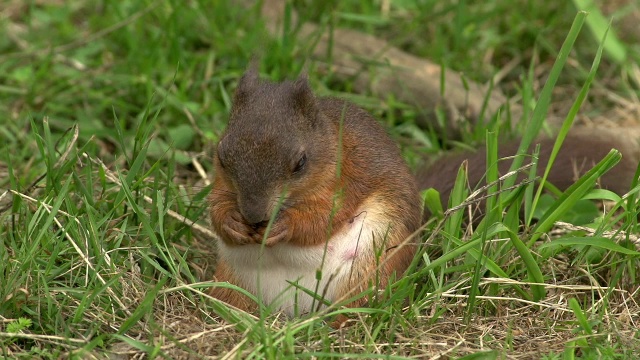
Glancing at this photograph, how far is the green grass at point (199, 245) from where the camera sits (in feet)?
9.95

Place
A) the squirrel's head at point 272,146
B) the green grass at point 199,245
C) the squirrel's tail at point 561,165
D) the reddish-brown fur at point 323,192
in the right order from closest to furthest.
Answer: the green grass at point 199,245 → the squirrel's head at point 272,146 → the reddish-brown fur at point 323,192 → the squirrel's tail at point 561,165

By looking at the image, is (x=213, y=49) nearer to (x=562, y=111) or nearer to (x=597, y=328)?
(x=562, y=111)

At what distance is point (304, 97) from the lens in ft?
11.1

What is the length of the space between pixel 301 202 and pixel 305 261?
0.21m

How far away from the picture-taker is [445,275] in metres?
3.52

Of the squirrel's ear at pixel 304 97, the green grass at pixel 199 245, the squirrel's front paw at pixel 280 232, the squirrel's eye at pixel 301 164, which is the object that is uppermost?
the squirrel's ear at pixel 304 97

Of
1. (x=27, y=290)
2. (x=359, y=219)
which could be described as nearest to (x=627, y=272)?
(x=359, y=219)

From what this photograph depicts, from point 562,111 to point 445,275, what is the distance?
83.0 inches

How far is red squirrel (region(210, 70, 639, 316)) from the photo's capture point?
3.20 metres

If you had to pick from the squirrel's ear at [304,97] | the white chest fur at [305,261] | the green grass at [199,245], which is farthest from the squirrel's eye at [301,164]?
the green grass at [199,245]

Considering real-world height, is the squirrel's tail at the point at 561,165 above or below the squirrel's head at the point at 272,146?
below

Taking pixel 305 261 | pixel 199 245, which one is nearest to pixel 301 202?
pixel 305 261

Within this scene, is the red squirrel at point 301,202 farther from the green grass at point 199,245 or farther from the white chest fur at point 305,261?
the green grass at point 199,245

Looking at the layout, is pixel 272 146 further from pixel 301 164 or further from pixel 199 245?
pixel 199 245
